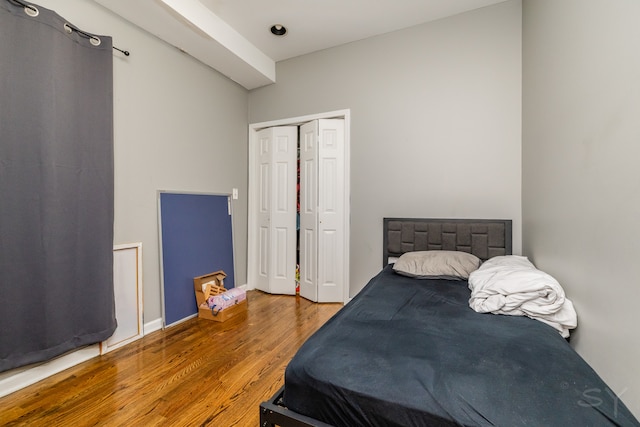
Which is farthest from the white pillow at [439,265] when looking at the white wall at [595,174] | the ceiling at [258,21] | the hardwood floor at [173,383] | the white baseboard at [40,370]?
the white baseboard at [40,370]

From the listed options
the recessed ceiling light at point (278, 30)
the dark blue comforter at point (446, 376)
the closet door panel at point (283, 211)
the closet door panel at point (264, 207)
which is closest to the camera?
the dark blue comforter at point (446, 376)

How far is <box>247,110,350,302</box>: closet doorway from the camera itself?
10.6 feet

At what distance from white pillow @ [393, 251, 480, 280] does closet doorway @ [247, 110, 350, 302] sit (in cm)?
91

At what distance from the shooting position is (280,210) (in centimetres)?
→ 354

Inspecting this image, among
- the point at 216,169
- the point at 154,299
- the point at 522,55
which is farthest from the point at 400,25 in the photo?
the point at 154,299

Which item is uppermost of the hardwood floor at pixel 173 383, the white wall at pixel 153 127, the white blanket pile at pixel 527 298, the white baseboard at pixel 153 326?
the white wall at pixel 153 127

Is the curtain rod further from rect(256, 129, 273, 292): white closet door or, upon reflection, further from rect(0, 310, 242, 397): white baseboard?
rect(0, 310, 242, 397): white baseboard

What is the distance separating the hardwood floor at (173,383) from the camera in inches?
57.9

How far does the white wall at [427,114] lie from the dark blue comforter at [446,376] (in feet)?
5.07

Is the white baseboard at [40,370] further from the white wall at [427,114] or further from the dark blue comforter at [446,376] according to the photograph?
the white wall at [427,114]

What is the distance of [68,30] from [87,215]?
1249 millimetres

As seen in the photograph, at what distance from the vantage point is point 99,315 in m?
2.04

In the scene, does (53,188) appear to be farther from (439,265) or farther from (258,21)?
(439,265)

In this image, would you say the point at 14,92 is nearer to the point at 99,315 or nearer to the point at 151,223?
the point at 151,223
